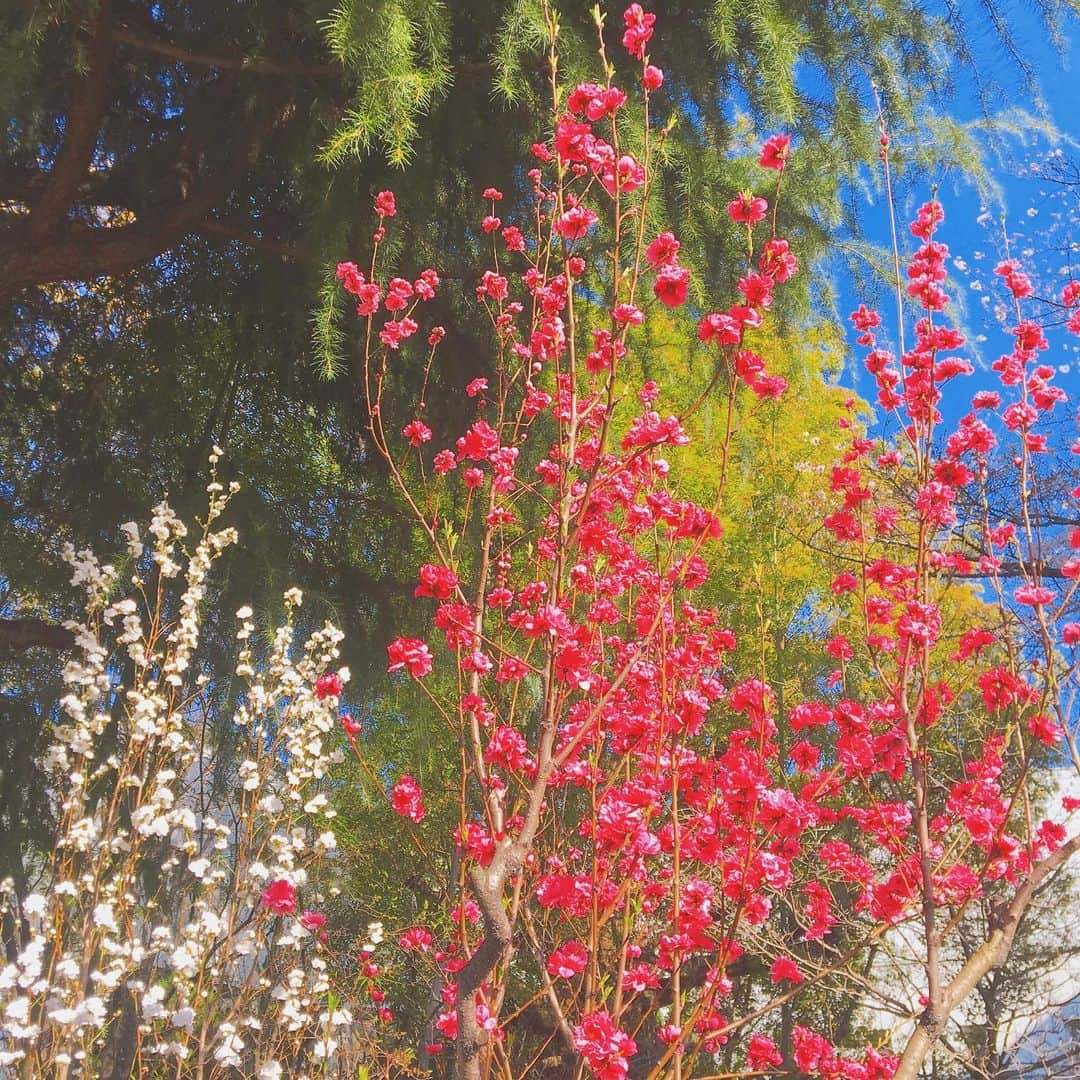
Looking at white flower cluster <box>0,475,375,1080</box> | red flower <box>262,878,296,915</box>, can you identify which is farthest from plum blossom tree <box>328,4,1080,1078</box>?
white flower cluster <box>0,475,375,1080</box>

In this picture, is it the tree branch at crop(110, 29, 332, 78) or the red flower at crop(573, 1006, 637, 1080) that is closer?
the red flower at crop(573, 1006, 637, 1080)

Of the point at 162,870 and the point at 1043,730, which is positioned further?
the point at 162,870

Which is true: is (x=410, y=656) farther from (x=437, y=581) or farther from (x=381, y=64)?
(x=381, y=64)

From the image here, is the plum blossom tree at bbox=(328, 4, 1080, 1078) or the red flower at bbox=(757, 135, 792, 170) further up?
the red flower at bbox=(757, 135, 792, 170)

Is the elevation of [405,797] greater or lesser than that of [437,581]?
lesser

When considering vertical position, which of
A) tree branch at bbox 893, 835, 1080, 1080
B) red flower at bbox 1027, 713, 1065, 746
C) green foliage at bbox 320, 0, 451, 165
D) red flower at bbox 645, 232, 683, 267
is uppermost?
green foliage at bbox 320, 0, 451, 165

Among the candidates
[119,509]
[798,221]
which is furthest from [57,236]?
[798,221]

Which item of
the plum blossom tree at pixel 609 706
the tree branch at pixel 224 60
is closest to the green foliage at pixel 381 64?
the plum blossom tree at pixel 609 706

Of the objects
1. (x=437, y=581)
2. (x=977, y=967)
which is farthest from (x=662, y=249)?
(x=977, y=967)

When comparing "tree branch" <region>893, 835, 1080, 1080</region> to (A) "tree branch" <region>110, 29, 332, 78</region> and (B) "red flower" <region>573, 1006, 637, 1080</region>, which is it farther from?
(A) "tree branch" <region>110, 29, 332, 78</region>

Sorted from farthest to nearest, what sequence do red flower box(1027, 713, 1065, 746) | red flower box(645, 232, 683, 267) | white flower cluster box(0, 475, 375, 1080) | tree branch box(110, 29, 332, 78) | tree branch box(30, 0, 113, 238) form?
tree branch box(30, 0, 113, 238)
tree branch box(110, 29, 332, 78)
white flower cluster box(0, 475, 375, 1080)
red flower box(1027, 713, 1065, 746)
red flower box(645, 232, 683, 267)

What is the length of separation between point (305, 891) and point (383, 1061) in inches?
54.2

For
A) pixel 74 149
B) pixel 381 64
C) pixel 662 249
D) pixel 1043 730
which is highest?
pixel 74 149

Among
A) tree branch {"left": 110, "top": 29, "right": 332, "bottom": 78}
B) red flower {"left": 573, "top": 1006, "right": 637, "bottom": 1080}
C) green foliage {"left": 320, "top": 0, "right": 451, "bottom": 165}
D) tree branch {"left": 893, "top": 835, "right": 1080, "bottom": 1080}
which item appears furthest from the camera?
tree branch {"left": 110, "top": 29, "right": 332, "bottom": 78}
